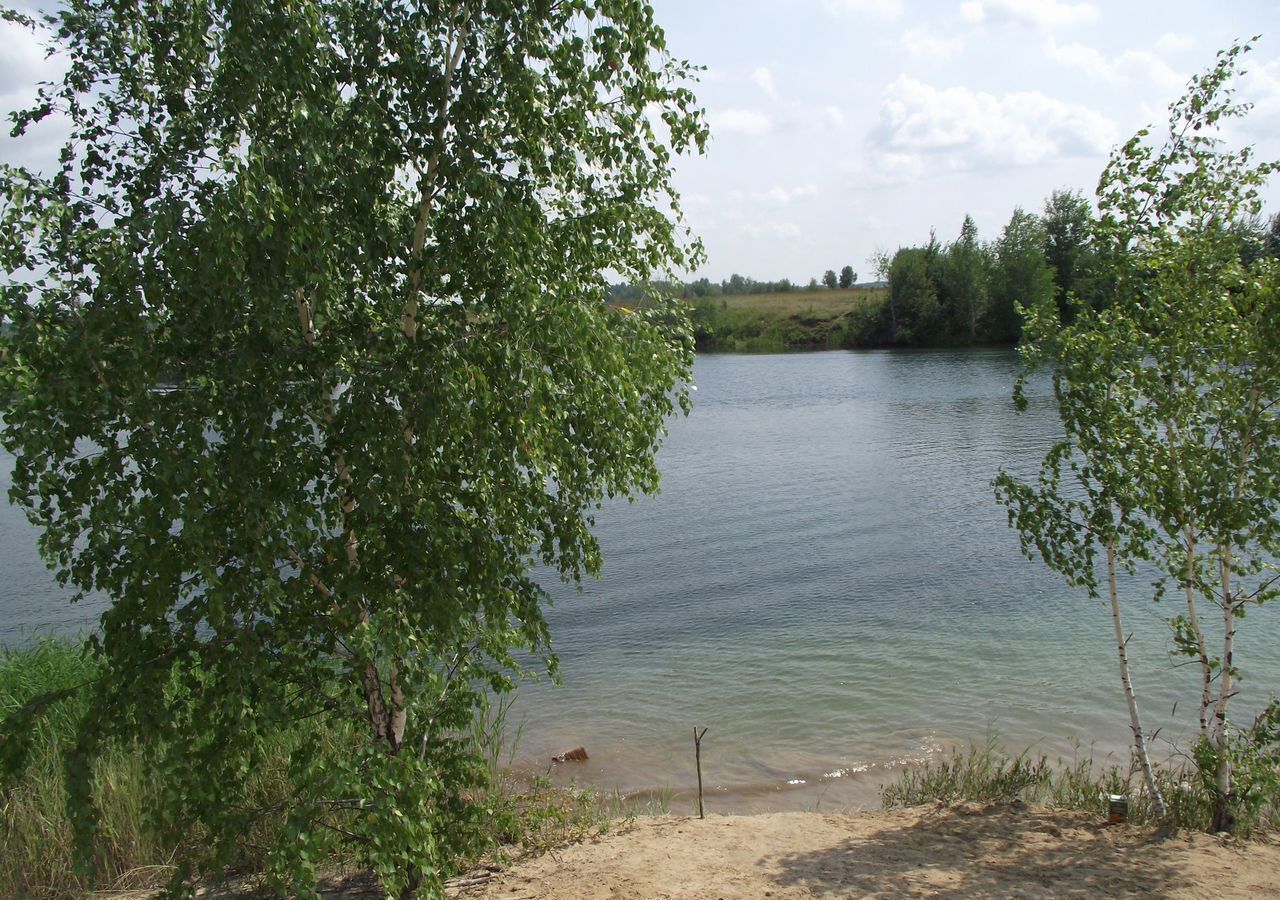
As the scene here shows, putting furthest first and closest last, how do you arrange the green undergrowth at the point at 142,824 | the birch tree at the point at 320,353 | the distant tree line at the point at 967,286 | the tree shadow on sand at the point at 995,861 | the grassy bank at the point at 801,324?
the grassy bank at the point at 801,324 → the distant tree line at the point at 967,286 → the green undergrowth at the point at 142,824 → the tree shadow on sand at the point at 995,861 → the birch tree at the point at 320,353

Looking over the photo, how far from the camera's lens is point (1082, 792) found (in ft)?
27.6

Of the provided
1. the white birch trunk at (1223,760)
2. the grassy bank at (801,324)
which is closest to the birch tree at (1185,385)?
the white birch trunk at (1223,760)

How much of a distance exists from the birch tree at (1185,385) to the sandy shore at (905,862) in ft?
2.56

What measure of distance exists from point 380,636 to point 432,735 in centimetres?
155

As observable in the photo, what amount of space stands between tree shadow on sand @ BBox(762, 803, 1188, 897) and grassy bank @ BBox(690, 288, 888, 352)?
76.1 m

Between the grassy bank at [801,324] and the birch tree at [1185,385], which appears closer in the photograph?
the birch tree at [1185,385]

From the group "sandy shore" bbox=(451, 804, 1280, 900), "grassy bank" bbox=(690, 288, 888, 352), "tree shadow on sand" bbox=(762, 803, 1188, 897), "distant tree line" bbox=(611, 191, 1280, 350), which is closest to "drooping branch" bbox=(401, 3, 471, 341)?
"sandy shore" bbox=(451, 804, 1280, 900)

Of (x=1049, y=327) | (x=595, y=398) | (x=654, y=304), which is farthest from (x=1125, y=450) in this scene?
(x=595, y=398)

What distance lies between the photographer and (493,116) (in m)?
5.31

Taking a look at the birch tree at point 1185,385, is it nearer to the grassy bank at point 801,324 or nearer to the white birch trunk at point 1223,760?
the white birch trunk at point 1223,760

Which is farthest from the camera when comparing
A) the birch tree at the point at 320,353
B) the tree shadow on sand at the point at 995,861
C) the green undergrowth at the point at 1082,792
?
the green undergrowth at the point at 1082,792

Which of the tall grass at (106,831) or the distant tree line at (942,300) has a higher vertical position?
the distant tree line at (942,300)

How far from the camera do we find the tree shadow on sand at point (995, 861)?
21.4 ft

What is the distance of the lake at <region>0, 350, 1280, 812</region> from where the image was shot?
11.0 metres
